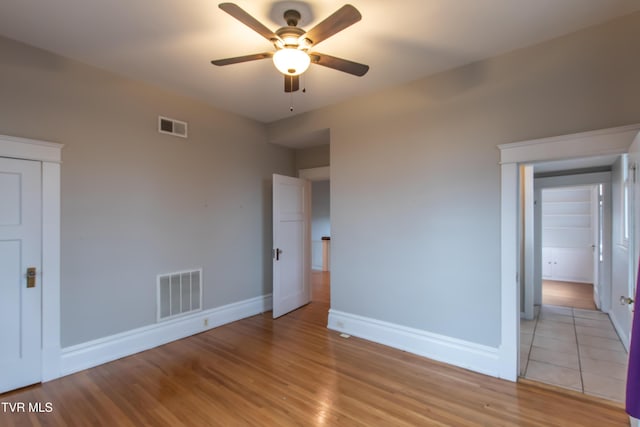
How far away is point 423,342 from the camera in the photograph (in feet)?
10.6

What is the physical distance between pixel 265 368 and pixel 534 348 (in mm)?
3035

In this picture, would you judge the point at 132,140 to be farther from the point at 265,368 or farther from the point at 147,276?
the point at 265,368

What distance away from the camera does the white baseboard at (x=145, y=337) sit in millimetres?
2891

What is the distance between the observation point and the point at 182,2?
6.84 ft

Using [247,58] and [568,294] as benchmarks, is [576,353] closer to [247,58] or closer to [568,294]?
[568,294]

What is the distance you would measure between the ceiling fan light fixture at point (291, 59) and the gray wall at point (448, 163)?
1712 millimetres

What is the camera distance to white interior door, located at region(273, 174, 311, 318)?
446 centimetres

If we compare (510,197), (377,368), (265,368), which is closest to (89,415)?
(265,368)

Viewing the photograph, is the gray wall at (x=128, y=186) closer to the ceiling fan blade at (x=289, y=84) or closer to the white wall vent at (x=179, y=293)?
the white wall vent at (x=179, y=293)

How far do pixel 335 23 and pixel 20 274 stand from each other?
329 centimetres

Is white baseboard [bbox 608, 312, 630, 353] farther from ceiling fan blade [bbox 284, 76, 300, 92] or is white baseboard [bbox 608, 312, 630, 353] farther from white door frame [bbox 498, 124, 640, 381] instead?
ceiling fan blade [bbox 284, 76, 300, 92]

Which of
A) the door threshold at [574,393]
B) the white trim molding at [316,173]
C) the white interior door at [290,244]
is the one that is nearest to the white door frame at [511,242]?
the door threshold at [574,393]

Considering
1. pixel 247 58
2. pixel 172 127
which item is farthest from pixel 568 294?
pixel 172 127

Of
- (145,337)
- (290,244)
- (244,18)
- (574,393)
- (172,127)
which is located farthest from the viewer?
(290,244)
